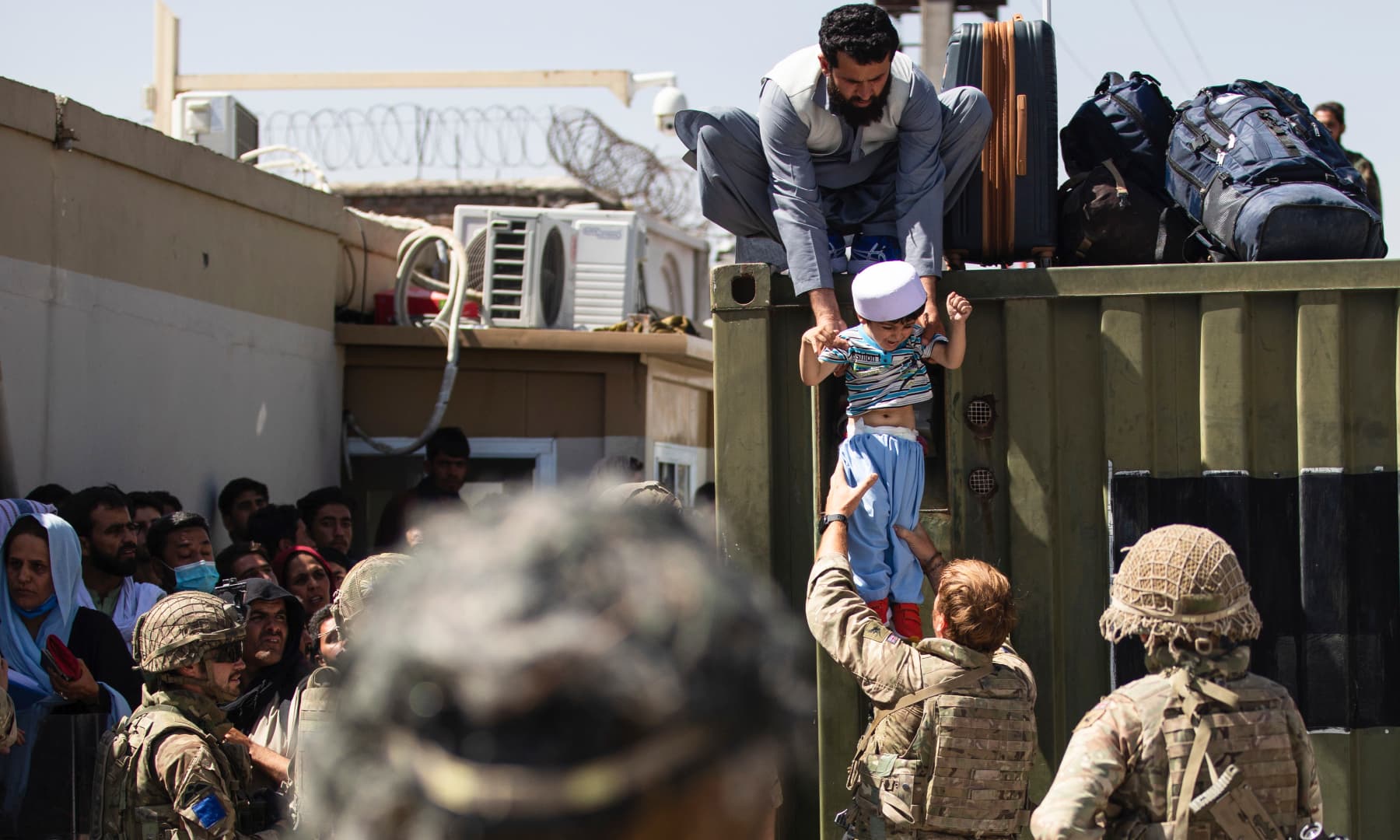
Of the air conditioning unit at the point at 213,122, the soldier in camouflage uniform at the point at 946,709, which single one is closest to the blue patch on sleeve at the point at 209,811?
the soldier in camouflage uniform at the point at 946,709

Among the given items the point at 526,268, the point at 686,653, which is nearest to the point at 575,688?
the point at 686,653

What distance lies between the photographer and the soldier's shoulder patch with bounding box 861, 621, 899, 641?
346 centimetres

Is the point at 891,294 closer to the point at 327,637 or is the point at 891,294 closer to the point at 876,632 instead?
the point at 876,632

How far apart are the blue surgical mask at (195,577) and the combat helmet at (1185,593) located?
406 cm

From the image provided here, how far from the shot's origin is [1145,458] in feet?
13.8

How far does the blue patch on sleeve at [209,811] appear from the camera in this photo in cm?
347

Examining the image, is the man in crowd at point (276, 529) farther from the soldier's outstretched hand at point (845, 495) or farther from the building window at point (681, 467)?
the soldier's outstretched hand at point (845, 495)

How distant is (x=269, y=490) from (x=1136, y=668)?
18.9 ft

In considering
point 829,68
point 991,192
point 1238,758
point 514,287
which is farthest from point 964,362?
point 514,287

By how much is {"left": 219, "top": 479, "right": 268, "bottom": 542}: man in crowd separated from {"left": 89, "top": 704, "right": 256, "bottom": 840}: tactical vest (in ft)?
12.3

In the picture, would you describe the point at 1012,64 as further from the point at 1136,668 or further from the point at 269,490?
the point at 269,490

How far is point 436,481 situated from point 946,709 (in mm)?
5262

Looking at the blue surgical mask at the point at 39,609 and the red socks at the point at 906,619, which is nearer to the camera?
the red socks at the point at 906,619

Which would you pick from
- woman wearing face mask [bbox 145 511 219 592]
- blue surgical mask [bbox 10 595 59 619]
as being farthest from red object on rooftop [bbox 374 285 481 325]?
blue surgical mask [bbox 10 595 59 619]
